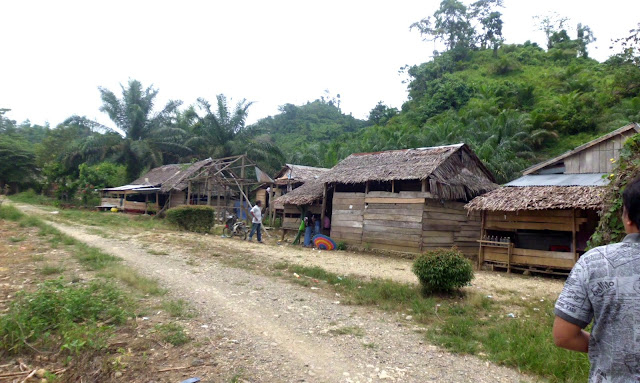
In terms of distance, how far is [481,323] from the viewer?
19.8 ft

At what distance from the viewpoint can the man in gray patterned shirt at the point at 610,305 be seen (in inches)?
69.1

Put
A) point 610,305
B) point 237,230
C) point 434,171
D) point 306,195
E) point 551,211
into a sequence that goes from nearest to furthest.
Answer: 1. point 610,305
2. point 551,211
3. point 434,171
4. point 237,230
5. point 306,195

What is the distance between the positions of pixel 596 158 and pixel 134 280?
14.1 m

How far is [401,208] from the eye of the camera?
48.4ft

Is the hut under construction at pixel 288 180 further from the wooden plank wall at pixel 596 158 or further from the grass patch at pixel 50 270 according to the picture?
the grass patch at pixel 50 270

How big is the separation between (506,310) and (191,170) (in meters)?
25.4

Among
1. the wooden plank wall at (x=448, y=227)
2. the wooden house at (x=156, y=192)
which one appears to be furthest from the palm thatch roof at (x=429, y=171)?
the wooden house at (x=156, y=192)

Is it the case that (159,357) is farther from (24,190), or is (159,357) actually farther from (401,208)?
(24,190)

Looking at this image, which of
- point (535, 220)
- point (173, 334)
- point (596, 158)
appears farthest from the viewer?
point (596, 158)

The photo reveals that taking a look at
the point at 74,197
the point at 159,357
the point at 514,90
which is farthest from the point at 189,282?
the point at 514,90

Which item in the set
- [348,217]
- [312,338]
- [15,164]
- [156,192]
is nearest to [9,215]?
[156,192]

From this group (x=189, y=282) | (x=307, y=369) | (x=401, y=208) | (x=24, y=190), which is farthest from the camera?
(x=24, y=190)

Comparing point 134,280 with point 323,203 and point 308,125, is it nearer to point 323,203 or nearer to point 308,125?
point 323,203

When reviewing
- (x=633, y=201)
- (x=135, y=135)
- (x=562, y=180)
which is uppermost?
(x=135, y=135)
